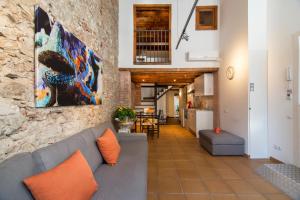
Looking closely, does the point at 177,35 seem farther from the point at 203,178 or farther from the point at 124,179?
the point at 124,179

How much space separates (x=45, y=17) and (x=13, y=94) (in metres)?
0.81

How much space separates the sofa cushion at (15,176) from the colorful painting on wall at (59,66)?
544mm

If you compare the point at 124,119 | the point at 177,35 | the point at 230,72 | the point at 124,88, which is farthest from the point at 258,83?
the point at 124,88

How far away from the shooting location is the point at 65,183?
136 cm

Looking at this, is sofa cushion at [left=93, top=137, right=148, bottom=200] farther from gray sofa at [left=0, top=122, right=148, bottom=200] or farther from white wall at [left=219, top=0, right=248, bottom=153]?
white wall at [left=219, top=0, right=248, bottom=153]

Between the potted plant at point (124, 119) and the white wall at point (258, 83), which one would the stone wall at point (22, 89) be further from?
the white wall at point (258, 83)

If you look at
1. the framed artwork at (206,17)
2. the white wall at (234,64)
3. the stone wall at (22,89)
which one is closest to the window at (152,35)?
the framed artwork at (206,17)

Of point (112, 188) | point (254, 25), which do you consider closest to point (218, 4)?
Answer: point (254, 25)

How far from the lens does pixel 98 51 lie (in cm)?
363

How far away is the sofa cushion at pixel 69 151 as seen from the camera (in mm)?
1495

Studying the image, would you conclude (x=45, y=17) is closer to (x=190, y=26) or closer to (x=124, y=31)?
(x=124, y=31)

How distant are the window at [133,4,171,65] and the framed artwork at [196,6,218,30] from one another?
0.94 meters

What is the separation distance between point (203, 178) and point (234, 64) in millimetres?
3113

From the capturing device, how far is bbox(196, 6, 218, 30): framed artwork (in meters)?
6.02
